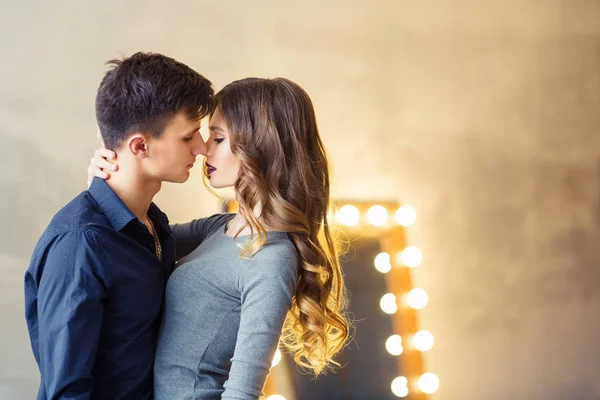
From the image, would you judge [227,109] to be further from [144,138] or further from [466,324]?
[466,324]

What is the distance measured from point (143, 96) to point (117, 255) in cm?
31

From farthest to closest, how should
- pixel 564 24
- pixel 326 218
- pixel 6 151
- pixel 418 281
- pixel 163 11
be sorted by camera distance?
1. pixel 564 24
2. pixel 418 281
3. pixel 163 11
4. pixel 6 151
5. pixel 326 218

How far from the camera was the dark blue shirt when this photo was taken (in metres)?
1.13

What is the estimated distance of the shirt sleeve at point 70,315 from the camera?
1127 millimetres

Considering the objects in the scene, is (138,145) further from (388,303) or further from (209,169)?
(388,303)

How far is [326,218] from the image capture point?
59.0 inches

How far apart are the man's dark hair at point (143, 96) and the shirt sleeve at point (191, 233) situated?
38 cm

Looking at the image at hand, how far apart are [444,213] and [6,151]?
4.84ft

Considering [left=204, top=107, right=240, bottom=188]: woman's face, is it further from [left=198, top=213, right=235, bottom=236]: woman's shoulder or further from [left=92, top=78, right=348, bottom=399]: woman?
[left=198, top=213, right=235, bottom=236]: woman's shoulder

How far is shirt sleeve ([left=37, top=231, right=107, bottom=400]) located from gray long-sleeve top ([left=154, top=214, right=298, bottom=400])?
192 mm

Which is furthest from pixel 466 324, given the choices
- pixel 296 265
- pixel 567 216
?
pixel 296 265

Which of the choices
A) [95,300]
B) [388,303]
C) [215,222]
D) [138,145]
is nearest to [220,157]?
[138,145]

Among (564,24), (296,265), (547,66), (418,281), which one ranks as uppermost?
(564,24)

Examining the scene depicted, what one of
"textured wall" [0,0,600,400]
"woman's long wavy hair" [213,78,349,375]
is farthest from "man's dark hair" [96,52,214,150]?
"textured wall" [0,0,600,400]
